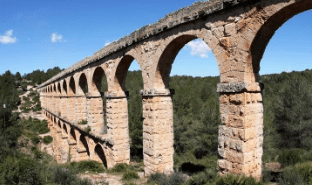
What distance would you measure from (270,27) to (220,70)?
119 centimetres

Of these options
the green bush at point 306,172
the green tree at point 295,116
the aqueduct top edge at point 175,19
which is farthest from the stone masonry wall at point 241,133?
the green tree at point 295,116

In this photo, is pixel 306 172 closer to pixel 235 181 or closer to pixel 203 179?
pixel 235 181

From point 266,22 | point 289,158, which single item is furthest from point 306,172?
point 289,158

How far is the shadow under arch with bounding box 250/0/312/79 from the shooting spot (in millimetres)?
3742

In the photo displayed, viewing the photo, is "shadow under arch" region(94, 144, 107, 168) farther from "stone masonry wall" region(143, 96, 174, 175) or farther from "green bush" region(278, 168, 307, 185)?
"green bush" region(278, 168, 307, 185)

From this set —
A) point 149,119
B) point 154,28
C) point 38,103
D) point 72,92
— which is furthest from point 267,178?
point 38,103

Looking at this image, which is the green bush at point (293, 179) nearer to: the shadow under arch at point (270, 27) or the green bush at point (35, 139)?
the shadow under arch at point (270, 27)

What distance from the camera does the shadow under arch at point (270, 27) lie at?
147 inches

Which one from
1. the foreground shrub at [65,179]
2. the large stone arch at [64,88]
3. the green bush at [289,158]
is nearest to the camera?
the foreground shrub at [65,179]

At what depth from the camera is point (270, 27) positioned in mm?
4145

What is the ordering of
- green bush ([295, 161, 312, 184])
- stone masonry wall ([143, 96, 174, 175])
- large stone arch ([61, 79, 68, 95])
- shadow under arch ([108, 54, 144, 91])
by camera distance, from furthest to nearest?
large stone arch ([61, 79, 68, 95]) < shadow under arch ([108, 54, 144, 91]) < stone masonry wall ([143, 96, 174, 175]) < green bush ([295, 161, 312, 184])

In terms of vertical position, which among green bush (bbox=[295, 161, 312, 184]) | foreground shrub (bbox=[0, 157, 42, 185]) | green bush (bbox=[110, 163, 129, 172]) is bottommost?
green bush (bbox=[110, 163, 129, 172])

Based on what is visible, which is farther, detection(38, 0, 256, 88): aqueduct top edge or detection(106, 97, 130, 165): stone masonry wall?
detection(106, 97, 130, 165): stone masonry wall

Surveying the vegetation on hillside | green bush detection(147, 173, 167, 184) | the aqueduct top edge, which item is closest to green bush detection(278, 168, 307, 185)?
the vegetation on hillside
